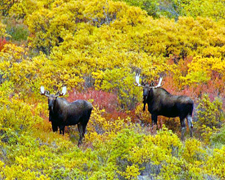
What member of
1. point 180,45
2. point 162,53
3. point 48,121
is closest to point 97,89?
point 48,121

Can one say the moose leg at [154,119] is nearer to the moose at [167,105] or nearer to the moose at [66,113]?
the moose at [167,105]

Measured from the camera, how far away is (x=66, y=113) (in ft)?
37.9

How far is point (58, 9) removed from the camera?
2214 cm

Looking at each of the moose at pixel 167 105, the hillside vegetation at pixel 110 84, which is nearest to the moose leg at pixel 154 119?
the moose at pixel 167 105

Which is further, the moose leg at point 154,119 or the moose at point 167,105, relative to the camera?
the moose leg at point 154,119

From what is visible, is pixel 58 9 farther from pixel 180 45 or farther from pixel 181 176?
pixel 181 176

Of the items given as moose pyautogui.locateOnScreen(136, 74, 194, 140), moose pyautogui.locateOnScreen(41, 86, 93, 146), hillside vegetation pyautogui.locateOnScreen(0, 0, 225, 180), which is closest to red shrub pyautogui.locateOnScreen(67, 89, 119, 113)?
hillside vegetation pyautogui.locateOnScreen(0, 0, 225, 180)

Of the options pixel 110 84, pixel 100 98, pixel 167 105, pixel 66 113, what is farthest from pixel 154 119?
pixel 66 113

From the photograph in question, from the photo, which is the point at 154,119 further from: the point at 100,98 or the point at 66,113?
the point at 66,113

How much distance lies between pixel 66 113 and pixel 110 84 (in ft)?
13.1

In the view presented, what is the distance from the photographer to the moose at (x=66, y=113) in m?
11.3

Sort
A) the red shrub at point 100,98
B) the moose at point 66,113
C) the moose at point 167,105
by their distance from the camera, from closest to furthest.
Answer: the moose at point 66,113
the moose at point 167,105
the red shrub at point 100,98

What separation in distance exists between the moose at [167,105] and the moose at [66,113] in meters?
2.23

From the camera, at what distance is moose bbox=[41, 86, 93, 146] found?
445 inches
